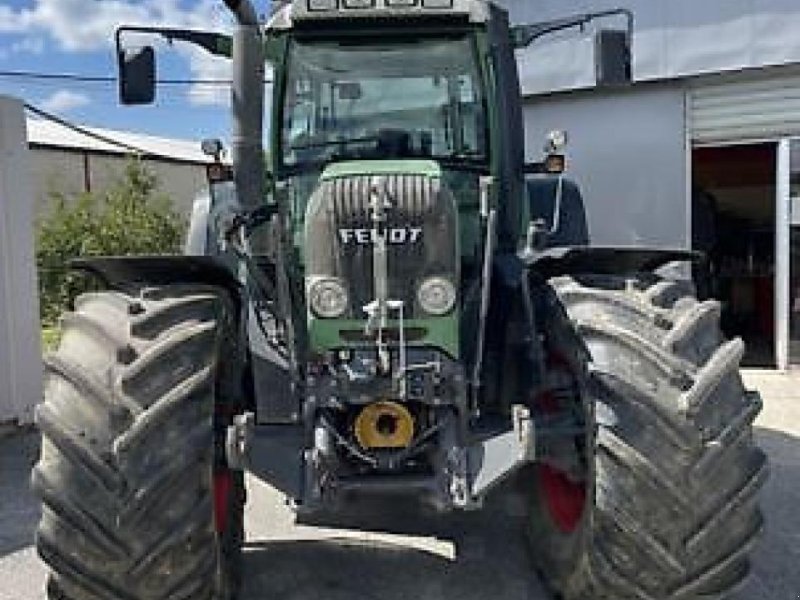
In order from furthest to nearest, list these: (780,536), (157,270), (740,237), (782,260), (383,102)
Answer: (740,237) → (782,260) → (780,536) → (383,102) → (157,270)

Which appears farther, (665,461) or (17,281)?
(17,281)

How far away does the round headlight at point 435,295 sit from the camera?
337cm

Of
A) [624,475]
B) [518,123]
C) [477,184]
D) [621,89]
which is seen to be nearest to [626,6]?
[621,89]

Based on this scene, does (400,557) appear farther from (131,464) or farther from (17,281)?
Answer: (17,281)

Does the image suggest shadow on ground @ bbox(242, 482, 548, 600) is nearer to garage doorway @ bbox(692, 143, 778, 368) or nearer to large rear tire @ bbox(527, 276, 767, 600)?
large rear tire @ bbox(527, 276, 767, 600)

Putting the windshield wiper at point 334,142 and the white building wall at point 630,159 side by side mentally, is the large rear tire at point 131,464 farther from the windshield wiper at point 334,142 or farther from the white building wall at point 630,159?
the white building wall at point 630,159

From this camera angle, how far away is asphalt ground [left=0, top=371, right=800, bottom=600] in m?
4.00

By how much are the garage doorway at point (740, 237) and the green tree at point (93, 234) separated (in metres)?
8.51

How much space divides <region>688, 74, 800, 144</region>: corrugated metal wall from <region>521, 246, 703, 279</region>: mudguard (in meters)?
5.79

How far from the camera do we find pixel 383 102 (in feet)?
13.5

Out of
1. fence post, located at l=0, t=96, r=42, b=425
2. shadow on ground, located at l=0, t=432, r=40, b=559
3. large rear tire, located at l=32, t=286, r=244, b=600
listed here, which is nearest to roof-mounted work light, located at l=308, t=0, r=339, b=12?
large rear tire, located at l=32, t=286, r=244, b=600

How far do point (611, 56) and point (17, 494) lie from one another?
13.4ft

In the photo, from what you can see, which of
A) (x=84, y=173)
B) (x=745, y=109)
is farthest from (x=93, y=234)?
(x=745, y=109)

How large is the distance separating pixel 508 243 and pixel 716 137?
5825 mm
